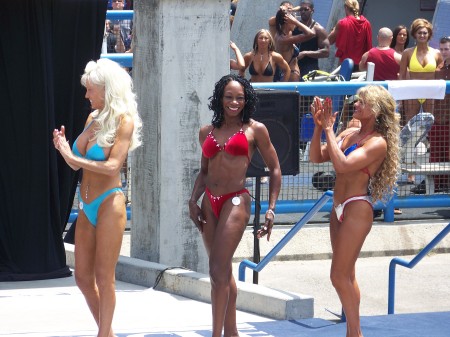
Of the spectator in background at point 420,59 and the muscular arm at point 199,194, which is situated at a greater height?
the spectator in background at point 420,59

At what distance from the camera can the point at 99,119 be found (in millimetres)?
7309

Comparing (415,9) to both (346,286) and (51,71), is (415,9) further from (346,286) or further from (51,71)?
(346,286)

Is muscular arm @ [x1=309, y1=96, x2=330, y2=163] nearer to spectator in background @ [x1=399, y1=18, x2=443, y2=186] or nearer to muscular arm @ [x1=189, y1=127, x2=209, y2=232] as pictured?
muscular arm @ [x1=189, y1=127, x2=209, y2=232]

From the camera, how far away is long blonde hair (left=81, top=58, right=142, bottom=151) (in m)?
7.30

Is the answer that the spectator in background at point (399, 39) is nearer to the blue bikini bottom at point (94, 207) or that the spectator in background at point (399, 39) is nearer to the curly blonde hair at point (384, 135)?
the curly blonde hair at point (384, 135)

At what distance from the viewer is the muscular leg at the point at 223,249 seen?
7559mm

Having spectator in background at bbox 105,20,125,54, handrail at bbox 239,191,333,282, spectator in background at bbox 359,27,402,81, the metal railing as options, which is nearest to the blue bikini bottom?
handrail at bbox 239,191,333,282

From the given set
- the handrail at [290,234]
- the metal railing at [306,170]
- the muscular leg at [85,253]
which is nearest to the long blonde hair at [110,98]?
the muscular leg at [85,253]

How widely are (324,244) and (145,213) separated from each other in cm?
270

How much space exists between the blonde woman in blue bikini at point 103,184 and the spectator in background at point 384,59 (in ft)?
28.8

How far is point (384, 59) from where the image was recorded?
15.9 metres

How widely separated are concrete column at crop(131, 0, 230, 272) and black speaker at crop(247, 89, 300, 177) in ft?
1.53

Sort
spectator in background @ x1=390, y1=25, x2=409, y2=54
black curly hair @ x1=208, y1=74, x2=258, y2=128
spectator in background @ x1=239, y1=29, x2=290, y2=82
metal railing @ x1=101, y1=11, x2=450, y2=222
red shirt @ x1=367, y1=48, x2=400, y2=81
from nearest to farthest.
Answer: black curly hair @ x1=208, y1=74, x2=258, y2=128 < metal railing @ x1=101, y1=11, x2=450, y2=222 < spectator in background @ x1=239, y1=29, x2=290, y2=82 < red shirt @ x1=367, y1=48, x2=400, y2=81 < spectator in background @ x1=390, y1=25, x2=409, y2=54

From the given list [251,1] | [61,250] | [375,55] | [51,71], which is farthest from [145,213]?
[251,1]
